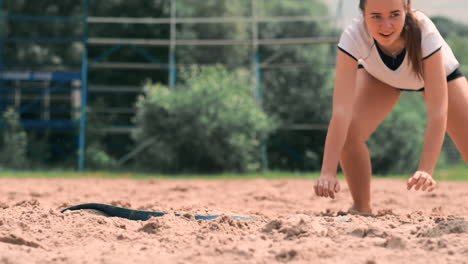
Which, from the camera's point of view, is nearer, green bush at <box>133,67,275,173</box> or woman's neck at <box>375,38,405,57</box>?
woman's neck at <box>375,38,405,57</box>

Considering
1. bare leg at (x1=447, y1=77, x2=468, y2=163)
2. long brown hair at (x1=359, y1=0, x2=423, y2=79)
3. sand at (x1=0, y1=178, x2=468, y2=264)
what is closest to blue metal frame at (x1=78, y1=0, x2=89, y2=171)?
sand at (x1=0, y1=178, x2=468, y2=264)

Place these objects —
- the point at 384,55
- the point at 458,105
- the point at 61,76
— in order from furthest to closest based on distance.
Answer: the point at 61,76
the point at 458,105
the point at 384,55

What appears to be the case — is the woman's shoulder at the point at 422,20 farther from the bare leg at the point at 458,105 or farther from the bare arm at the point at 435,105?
the bare leg at the point at 458,105

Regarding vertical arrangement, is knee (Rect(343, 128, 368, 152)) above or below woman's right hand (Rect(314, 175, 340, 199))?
above

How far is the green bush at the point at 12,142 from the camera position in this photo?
11.7 metres

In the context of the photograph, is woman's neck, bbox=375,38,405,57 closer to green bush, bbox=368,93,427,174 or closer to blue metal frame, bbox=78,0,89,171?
green bush, bbox=368,93,427,174

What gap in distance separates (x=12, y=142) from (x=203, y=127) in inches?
153

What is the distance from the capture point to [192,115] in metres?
11.0

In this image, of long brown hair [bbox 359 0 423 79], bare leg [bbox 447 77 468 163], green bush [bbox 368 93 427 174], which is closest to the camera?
long brown hair [bbox 359 0 423 79]

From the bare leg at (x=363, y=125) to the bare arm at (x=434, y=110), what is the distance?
62cm

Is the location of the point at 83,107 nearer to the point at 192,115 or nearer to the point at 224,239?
the point at 192,115

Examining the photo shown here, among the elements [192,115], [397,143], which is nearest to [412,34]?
[192,115]

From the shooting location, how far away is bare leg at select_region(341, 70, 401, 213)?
149 inches

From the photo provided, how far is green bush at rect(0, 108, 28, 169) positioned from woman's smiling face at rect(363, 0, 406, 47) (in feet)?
32.4
